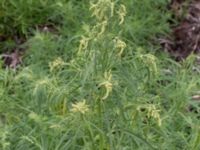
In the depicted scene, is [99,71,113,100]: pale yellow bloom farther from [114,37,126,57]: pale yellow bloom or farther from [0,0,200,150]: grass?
[114,37,126,57]: pale yellow bloom

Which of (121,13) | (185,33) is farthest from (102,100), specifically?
(185,33)

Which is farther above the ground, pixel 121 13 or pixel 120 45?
pixel 121 13

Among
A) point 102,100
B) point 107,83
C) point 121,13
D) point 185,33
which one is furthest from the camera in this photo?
point 185,33

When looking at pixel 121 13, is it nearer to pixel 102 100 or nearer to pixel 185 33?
pixel 102 100

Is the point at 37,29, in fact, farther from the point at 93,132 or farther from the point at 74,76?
the point at 93,132

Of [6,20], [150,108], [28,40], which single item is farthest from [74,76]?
[6,20]

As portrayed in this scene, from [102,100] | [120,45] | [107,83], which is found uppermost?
[120,45]

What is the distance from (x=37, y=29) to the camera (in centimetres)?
548

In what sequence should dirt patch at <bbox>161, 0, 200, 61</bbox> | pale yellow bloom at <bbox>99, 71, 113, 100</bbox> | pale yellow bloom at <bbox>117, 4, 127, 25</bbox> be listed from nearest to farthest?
pale yellow bloom at <bbox>99, 71, 113, 100</bbox> < pale yellow bloom at <bbox>117, 4, 127, 25</bbox> < dirt patch at <bbox>161, 0, 200, 61</bbox>

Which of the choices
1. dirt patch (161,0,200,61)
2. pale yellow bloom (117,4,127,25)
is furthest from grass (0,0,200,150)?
dirt patch (161,0,200,61)

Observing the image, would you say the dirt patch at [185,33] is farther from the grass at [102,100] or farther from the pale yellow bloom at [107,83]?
the pale yellow bloom at [107,83]

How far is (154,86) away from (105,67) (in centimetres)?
114

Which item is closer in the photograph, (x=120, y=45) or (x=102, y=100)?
(x=120, y=45)

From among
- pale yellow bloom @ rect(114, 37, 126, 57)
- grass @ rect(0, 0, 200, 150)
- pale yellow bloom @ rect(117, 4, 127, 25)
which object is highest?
pale yellow bloom @ rect(117, 4, 127, 25)
